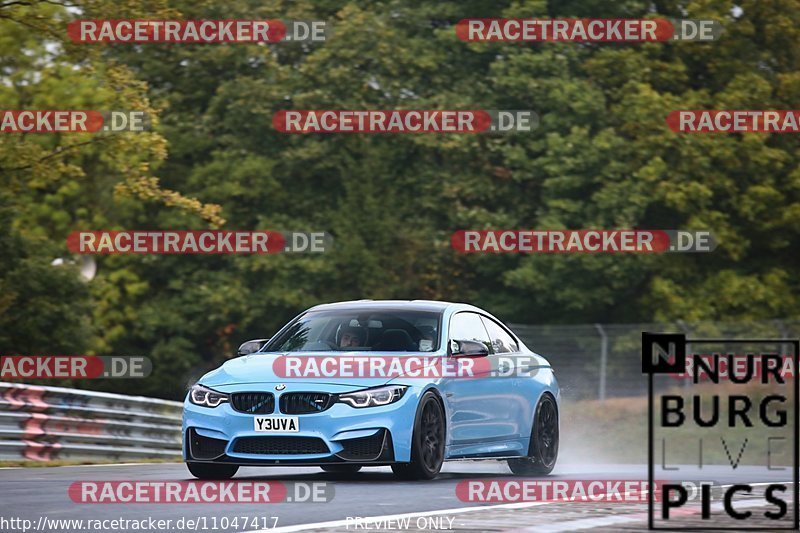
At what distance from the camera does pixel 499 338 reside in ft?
53.9

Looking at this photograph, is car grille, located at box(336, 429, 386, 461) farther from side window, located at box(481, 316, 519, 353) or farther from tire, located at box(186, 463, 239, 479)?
side window, located at box(481, 316, 519, 353)

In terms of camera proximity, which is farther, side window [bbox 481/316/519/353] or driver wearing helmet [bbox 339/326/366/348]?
side window [bbox 481/316/519/353]

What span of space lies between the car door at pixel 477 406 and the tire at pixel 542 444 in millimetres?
440

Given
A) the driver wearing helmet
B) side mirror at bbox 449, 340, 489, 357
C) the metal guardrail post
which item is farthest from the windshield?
the metal guardrail post

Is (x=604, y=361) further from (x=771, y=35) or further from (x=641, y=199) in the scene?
(x=771, y=35)

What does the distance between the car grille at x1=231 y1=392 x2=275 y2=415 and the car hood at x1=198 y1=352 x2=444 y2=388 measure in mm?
148

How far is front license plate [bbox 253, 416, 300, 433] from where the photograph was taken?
1365cm

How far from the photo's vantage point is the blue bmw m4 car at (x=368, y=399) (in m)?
13.7

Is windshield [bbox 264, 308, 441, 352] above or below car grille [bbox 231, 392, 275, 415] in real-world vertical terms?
above

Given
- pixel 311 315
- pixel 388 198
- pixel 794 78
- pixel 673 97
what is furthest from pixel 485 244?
pixel 311 315

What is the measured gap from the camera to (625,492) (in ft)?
42.0

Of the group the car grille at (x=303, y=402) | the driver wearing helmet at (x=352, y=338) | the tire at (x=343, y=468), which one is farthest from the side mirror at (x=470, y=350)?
the car grille at (x=303, y=402)

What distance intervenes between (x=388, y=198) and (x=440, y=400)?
1198 inches

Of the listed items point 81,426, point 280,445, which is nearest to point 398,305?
point 280,445
